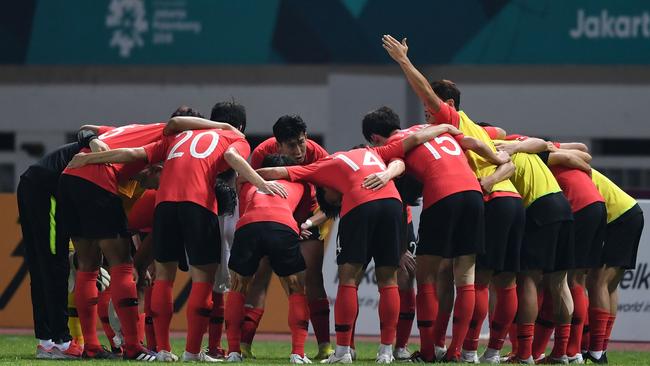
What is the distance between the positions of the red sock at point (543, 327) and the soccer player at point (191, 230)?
2321 millimetres

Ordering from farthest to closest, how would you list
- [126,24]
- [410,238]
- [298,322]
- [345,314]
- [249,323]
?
[126,24]
[410,238]
[249,323]
[298,322]
[345,314]

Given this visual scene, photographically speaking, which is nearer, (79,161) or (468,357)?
(468,357)

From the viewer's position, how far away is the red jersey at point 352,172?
33.1 feet

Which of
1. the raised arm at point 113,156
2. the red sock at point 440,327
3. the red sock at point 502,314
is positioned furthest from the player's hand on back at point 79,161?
the red sock at point 502,314

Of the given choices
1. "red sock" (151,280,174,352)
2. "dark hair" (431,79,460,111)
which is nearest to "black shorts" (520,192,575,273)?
"dark hair" (431,79,460,111)

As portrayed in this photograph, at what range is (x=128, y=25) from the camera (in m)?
22.8

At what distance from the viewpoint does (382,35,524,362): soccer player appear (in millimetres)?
10266

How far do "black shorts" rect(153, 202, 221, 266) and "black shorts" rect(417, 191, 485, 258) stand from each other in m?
1.58

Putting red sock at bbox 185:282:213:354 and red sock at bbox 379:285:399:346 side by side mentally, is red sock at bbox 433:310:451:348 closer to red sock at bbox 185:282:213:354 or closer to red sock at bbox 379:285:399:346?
red sock at bbox 379:285:399:346

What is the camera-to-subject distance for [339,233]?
33.3 ft

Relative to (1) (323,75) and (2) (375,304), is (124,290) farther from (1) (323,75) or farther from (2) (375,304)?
(1) (323,75)

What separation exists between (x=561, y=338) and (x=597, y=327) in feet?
1.73

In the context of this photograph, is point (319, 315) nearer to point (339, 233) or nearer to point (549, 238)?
point (339, 233)

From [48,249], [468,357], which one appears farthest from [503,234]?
[48,249]
